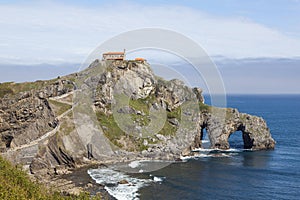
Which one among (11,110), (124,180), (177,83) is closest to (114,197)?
(124,180)

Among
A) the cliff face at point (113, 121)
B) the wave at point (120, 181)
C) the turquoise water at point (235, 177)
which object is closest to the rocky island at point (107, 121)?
the cliff face at point (113, 121)

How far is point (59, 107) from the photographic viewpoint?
108 metres

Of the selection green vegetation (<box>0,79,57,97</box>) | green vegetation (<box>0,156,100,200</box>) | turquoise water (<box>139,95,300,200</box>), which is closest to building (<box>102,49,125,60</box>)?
green vegetation (<box>0,79,57,97</box>)

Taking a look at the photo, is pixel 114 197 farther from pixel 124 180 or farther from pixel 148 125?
pixel 148 125

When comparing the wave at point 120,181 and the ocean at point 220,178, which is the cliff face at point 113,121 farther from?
the wave at point 120,181

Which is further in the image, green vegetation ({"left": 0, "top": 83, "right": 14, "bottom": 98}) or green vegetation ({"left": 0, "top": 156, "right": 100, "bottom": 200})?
green vegetation ({"left": 0, "top": 83, "right": 14, "bottom": 98})

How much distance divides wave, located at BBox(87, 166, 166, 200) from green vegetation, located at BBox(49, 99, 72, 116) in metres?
25.2

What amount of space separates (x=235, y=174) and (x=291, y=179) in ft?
47.2

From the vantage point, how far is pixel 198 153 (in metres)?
115

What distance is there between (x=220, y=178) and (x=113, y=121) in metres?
45.7

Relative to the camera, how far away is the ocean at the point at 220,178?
73.4m

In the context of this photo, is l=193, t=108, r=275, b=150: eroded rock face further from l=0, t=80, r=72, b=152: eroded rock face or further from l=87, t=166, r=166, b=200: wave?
l=0, t=80, r=72, b=152: eroded rock face

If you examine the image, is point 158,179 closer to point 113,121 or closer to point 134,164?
point 134,164

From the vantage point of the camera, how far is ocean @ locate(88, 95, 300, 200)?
73438mm
